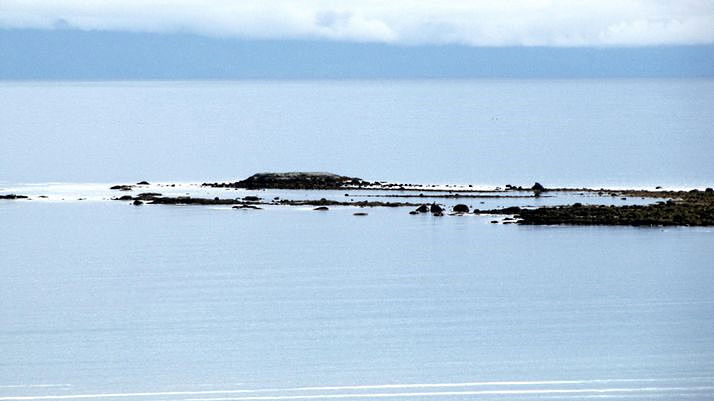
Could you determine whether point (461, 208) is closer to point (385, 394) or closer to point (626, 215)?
point (626, 215)

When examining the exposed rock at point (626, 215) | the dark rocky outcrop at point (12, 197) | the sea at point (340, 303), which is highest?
Answer: the dark rocky outcrop at point (12, 197)

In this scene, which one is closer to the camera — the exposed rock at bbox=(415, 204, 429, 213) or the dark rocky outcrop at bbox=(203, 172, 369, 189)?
the exposed rock at bbox=(415, 204, 429, 213)

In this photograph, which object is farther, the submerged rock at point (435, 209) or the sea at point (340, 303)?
the submerged rock at point (435, 209)

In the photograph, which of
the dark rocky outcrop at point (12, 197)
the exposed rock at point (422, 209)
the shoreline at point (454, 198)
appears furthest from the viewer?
the dark rocky outcrop at point (12, 197)

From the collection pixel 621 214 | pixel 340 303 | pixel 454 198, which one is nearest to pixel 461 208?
pixel 454 198

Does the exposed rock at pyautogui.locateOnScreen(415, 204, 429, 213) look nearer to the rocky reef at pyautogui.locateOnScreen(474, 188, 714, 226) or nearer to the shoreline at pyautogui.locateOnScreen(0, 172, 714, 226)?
the shoreline at pyautogui.locateOnScreen(0, 172, 714, 226)

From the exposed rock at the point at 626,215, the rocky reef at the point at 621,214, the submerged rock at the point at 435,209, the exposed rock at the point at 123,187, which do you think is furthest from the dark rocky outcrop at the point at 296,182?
the exposed rock at the point at 626,215

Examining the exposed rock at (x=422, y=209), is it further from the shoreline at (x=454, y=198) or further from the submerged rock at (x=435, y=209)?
the submerged rock at (x=435, y=209)

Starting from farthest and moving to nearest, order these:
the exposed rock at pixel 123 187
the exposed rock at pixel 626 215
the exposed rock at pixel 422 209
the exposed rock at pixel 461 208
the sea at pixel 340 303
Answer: the exposed rock at pixel 123 187
the exposed rock at pixel 422 209
the exposed rock at pixel 461 208
the exposed rock at pixel 626 215
the sea at pixel 340 303

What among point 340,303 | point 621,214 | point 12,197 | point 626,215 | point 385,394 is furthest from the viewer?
point 12,197

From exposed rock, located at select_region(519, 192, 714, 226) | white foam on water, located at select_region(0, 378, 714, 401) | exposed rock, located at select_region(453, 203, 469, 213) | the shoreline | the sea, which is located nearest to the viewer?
white foam on water, located at select_region(0, 378, 714, 401)

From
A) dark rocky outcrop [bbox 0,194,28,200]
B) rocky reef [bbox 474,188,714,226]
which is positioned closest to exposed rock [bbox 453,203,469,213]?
rocky reef [bbox 474,188,714,226]

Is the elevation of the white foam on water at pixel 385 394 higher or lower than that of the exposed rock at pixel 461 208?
lower

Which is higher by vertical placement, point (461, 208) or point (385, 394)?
point (461, 208)
